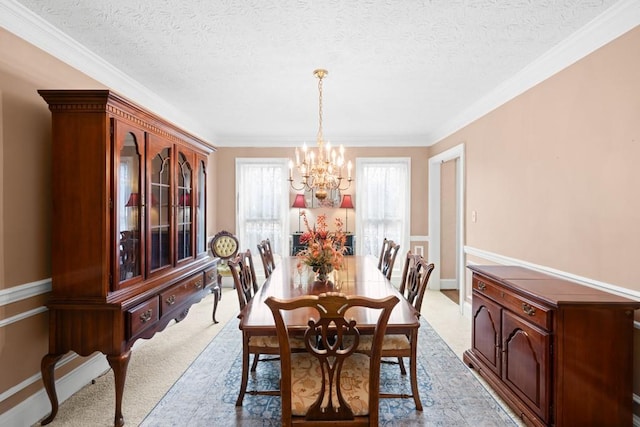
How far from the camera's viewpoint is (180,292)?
2832 mm

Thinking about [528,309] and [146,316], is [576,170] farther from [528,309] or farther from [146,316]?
[146,316]

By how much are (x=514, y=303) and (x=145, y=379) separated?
2802 millimetres

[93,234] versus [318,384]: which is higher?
[93,234]

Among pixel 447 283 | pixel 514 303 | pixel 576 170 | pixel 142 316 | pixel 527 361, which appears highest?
pixel 576 170

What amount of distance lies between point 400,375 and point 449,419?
55 centimetres

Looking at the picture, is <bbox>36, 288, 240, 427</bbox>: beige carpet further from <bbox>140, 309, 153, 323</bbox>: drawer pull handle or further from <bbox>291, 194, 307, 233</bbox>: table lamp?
<bbox>291, 194, 307, 233</bbox>: table lamp

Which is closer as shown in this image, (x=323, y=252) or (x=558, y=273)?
(x=558, y=273)

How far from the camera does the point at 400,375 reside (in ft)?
8.49

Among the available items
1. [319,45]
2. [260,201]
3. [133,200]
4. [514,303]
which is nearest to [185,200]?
[133,200]

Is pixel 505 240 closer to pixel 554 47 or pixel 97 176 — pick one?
pixel 554 47

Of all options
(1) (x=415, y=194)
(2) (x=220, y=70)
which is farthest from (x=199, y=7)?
(1) (x=415, y=194)

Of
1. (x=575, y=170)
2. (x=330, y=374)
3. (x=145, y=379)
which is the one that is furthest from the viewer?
(x=145, y=379)

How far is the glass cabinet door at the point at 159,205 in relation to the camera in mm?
2500

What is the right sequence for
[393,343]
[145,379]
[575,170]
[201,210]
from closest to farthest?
[393,343], [575,170], [145,379], [201,210]
